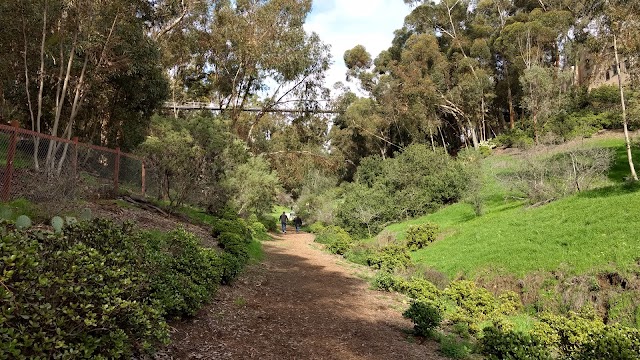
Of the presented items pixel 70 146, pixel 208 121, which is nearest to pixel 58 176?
pixel 70 146

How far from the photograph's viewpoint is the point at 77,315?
288 centimetres

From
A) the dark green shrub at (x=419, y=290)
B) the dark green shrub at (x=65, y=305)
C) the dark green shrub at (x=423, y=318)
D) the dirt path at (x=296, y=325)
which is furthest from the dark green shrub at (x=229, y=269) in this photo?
the dark green shrub at (x=419, y=290)

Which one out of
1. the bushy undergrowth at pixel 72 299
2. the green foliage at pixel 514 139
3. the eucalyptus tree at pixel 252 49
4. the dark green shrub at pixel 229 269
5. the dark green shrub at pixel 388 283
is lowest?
the dark green shrub at pixel 388 283

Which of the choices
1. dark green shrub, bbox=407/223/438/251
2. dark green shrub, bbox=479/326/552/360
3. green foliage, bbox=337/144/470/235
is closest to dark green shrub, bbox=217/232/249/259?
dark green shrub, bbox=479/326/552/360

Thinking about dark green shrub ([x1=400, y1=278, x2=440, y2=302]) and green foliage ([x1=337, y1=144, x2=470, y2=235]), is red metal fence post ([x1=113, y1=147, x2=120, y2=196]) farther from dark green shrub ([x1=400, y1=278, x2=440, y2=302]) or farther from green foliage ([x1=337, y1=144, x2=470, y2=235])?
green foliage ([x1=337, y1=144, x2=470, y2=235])

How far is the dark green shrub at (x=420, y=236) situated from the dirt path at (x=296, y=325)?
261 inches

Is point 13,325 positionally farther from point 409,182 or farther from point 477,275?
point 409,182

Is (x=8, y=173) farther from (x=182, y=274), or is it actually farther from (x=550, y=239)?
(x=550, y=239)

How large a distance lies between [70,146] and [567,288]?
12.8 meters

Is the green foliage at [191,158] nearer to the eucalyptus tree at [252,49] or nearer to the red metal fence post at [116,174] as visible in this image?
the red metal fence post at [116,174]

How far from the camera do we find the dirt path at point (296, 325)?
5.17 metres

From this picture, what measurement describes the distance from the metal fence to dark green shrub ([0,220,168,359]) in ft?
14.6

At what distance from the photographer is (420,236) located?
54.9 feet

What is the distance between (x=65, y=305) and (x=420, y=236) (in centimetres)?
1524
